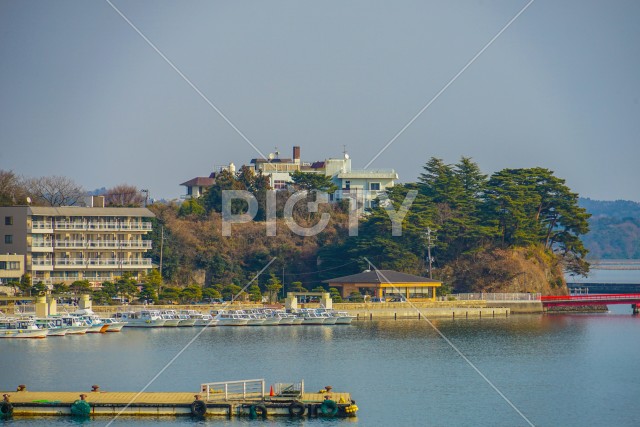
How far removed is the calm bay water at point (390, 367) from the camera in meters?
47.4

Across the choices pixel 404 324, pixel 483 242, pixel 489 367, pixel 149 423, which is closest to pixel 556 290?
pixel 483 242

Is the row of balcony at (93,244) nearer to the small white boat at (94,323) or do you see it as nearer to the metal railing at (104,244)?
the metal railing at (104,244)

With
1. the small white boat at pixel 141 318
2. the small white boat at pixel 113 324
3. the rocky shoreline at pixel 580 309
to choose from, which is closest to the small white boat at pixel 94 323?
the small white boat at pixel 113 324

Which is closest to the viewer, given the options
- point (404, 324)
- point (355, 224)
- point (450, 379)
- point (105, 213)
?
point (450, 379)

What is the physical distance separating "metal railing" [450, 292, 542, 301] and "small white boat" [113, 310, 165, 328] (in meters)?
23.7

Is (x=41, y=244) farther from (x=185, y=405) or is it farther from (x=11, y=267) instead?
(x=185, y=405)

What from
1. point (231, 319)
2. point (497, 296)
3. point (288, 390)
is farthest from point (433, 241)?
point (288, 390)

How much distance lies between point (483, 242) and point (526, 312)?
23.5 ft

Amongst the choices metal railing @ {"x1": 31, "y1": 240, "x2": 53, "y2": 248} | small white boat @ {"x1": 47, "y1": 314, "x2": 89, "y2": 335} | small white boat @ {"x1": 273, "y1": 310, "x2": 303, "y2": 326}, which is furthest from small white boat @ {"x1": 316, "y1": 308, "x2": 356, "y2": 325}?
metal railing @ {"x1": 31, "y1": 240, "x2": 53, "y2": 248}

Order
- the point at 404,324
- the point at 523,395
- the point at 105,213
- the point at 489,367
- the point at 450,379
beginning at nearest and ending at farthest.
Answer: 1. the point at 523,395
2. the point at 450,379
3. the point at 489,367
4. the point at 404,324
5. the point at 105,213

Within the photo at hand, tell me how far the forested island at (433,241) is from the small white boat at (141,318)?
1051cm

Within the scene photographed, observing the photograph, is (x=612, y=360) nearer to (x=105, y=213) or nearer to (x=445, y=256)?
→ (x=445, y=256)

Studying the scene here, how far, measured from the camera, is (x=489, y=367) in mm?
59281

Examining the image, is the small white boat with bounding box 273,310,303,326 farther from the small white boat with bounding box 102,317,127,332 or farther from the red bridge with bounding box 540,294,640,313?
the red bridge with bounding box 540,294,640,313
